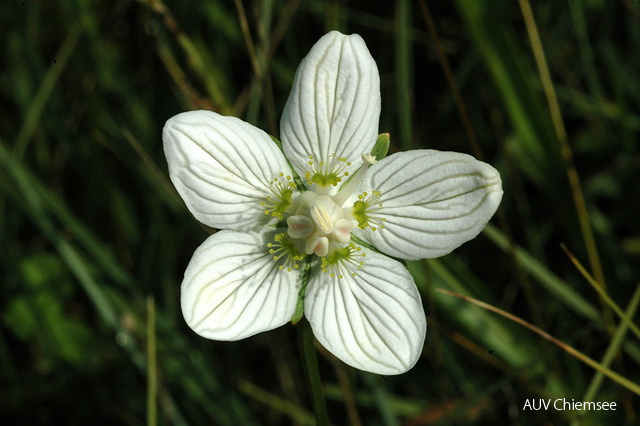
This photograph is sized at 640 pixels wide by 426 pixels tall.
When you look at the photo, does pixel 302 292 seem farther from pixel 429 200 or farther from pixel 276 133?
pixel 276 133

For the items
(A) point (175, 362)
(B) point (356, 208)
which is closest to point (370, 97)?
(B) point (356, 208)

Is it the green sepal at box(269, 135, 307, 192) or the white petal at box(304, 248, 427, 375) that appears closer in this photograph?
the white petal at box(304, 248, 427, 375)

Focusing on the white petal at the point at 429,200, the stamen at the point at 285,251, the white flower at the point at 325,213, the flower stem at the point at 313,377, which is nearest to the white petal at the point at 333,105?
the white flower at the point at 325,213

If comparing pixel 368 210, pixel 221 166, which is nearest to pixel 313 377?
pixel 368 210

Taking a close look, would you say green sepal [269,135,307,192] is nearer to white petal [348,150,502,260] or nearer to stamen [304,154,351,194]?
stamen [304,154,351,194]

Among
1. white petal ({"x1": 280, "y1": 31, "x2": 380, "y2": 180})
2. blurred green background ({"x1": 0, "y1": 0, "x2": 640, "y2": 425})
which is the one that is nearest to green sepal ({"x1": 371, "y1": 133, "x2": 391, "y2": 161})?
white petal ({"x1": 280, "y1": 31, "x2": 380, "y2": 180})

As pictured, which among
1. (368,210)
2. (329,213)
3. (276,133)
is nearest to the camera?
(329,213)

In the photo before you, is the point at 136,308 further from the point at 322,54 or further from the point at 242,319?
the point at 322,54
